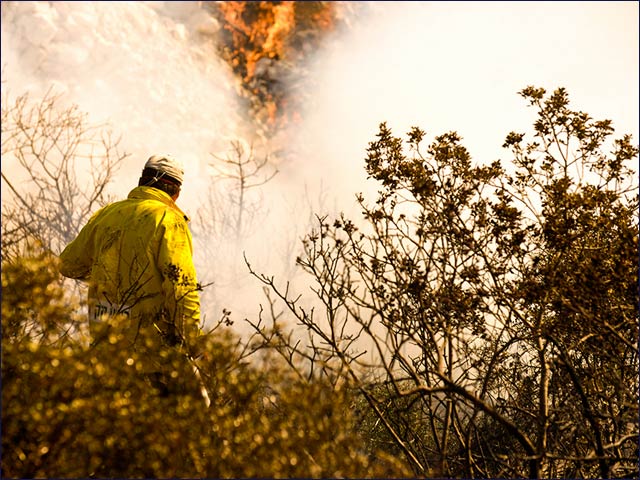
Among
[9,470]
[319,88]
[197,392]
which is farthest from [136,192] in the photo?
[319,88]

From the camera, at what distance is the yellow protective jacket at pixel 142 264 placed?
2.99 metres

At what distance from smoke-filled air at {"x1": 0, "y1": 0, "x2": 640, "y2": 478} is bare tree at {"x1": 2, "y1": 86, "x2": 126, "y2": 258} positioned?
0.13ft

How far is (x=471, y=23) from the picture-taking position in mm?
12539

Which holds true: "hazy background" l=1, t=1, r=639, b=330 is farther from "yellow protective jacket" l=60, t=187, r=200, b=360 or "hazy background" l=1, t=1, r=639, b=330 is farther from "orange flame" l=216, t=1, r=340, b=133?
"yellow protective jacket" l=60, t=187, r=200, b=360

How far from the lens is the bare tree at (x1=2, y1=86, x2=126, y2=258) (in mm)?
9180

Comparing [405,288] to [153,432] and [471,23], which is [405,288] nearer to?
[153,432]

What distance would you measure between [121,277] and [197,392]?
1.10 metres

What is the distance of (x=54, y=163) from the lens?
9.55 metres

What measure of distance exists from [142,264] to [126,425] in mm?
1375

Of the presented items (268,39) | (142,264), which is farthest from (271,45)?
(142,264)

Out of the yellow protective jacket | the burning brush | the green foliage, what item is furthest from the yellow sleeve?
the burning brush

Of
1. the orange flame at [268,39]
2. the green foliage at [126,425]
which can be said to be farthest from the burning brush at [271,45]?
the green foliage at [126,425]

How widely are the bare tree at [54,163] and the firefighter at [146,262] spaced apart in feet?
19.7

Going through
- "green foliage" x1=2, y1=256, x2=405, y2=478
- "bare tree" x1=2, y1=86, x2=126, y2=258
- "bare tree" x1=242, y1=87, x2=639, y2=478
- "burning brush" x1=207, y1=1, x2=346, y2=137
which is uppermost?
"burning brush" x1=207, y1=1, x2=346, y2=137
